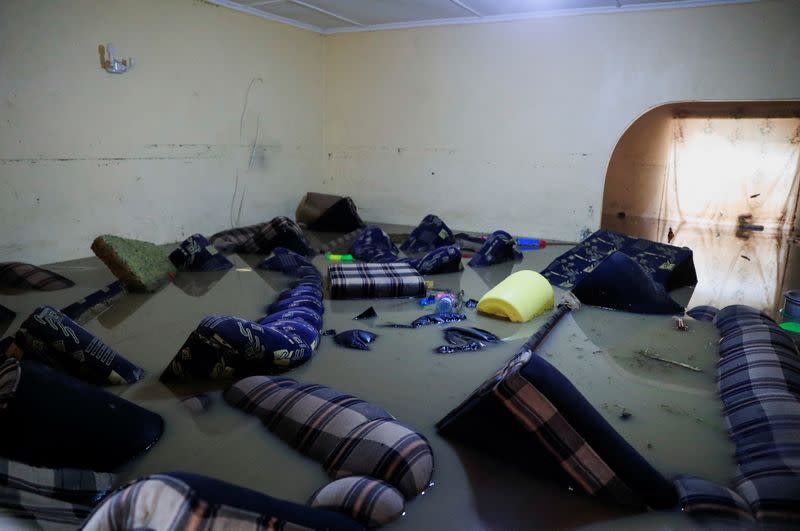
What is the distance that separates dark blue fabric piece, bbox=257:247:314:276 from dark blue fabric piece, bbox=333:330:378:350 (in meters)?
1.37

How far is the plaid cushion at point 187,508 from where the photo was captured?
999 millimetres

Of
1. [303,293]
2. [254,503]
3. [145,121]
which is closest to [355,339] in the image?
[303,293]

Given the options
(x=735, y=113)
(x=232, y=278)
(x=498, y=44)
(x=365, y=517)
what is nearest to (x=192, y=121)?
(x=232, y=278)

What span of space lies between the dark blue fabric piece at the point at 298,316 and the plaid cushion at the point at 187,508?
1.67 m

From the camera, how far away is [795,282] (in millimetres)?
4414

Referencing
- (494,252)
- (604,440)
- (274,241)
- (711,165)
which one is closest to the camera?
(604,440)

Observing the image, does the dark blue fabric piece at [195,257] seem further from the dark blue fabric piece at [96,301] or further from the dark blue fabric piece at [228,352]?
the dark blue fabric piece at [228,352]

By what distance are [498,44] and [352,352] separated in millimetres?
4327

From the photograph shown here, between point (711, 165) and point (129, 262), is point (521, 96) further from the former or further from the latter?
point (129, 262)

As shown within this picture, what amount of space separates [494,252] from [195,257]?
94.4 inches

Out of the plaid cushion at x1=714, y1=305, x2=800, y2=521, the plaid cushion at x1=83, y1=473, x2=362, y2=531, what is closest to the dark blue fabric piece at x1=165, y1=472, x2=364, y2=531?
the plaid cushion at x1=83, y1=473, x2=362, y2=531

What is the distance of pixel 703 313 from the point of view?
3.29 m

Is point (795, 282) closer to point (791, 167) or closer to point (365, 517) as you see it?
point (791, 167)

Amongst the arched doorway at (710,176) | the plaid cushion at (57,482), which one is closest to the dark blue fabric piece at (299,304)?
the plaid cushion at (57,482)
